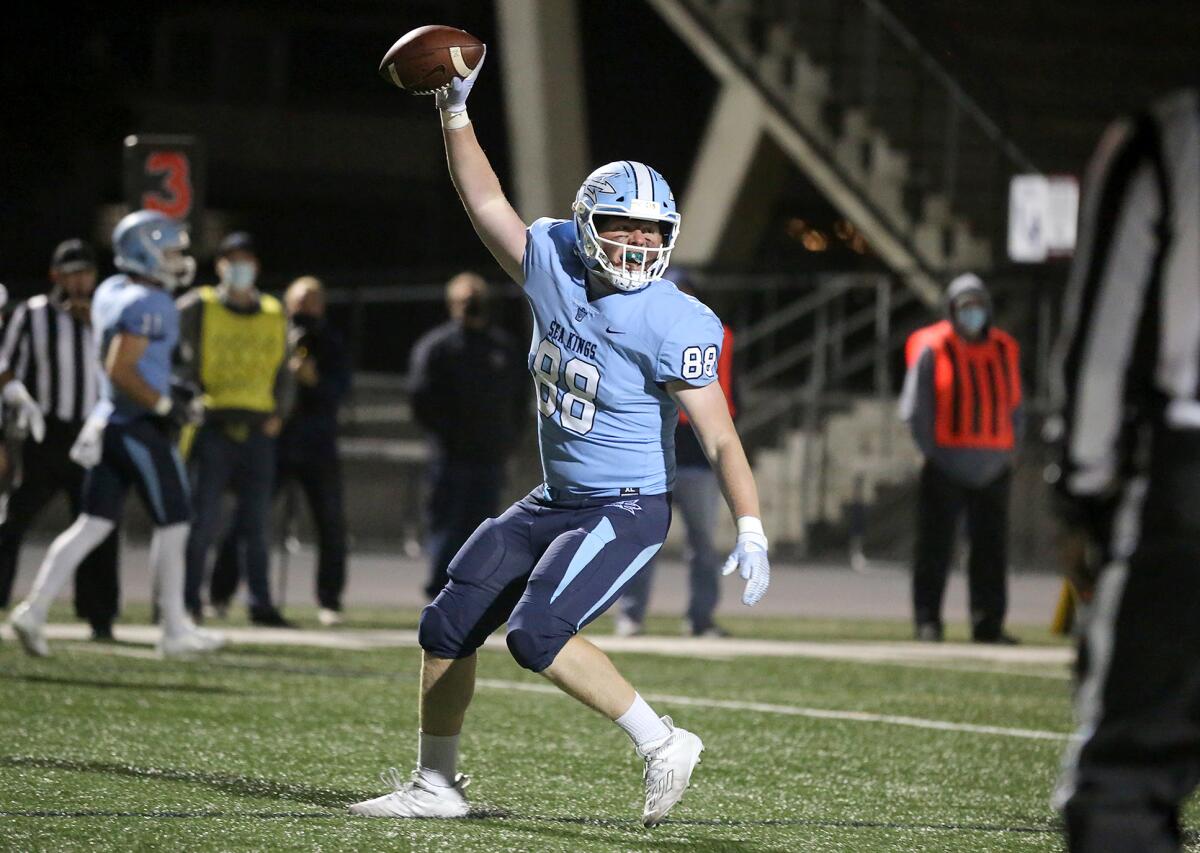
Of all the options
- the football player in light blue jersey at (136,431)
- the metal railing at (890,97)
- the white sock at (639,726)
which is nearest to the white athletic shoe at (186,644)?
the football player in light blue jersey at (136,431)

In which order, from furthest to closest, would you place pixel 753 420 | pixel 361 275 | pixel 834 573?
pixel 361 275, pixel 753 420, pixel 834 573

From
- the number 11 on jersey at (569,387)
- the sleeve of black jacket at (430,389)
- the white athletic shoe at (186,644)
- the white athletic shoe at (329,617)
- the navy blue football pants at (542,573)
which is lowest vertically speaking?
the white athletic shoe at (329,617)

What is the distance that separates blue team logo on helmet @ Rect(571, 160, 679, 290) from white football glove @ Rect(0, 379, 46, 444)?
570 centimetres

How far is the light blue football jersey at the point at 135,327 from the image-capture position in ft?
29.7

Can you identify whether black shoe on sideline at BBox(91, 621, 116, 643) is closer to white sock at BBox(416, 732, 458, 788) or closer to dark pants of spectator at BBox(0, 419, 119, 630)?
dark pants of spectator at BBox(0, 419, 119, 630)

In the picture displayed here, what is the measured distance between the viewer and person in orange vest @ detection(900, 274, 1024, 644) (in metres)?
11.6

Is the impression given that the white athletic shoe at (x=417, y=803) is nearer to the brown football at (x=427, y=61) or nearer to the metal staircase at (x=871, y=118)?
the brown football at (x=427, y=61)

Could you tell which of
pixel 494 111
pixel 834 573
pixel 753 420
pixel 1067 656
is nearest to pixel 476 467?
pixel 1067 656

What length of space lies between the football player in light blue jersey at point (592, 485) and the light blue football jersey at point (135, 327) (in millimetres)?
3847

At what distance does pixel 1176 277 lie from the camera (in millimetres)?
3236

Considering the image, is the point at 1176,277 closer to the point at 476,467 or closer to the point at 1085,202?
the point at 1085,202

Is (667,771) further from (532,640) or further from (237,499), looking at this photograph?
(237,499)

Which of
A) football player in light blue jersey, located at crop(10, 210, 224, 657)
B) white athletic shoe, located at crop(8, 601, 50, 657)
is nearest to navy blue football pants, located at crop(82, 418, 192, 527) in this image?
football player in light blue jersey, located at crop(10, 210, 224, 657)

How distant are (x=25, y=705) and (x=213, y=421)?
3.61 meters
